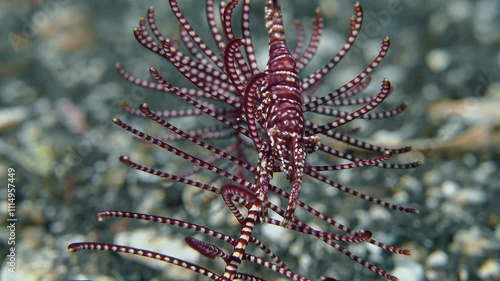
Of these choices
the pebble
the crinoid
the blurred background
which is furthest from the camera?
the blurred background

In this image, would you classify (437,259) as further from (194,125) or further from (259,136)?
(194,125)

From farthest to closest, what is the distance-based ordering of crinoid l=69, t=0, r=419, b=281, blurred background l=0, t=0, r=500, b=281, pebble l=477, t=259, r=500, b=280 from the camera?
blurred background l=0, t=0, r=500, b=281, pebble l=477, t=259, r=500, b=280, crinoid l=69, t=0, r=419, b=281

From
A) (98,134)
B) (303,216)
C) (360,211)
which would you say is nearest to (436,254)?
(360,211)

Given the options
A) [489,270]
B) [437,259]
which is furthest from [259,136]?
[489,270]

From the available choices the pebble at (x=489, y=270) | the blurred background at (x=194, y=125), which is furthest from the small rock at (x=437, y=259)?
the pebble at (x=489, y=270)

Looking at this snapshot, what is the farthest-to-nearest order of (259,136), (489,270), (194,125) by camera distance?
(194,125)
(489,270)
(259,136)

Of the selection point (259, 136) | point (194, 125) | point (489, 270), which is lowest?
point (259, 136)

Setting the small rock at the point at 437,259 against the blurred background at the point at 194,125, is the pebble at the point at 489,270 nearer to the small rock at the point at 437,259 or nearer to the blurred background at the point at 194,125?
the blurred background at the point at 194,125

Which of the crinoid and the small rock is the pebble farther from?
the crinoid

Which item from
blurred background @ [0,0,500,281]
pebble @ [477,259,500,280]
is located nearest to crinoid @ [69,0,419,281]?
blurred background @ [0,0,500,281]

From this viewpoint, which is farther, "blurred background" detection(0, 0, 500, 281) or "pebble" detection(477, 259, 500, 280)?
"blurred background" detection(0, 0, 500, 281)
